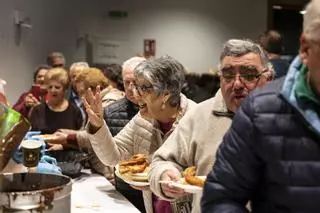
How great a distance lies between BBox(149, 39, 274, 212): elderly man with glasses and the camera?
Answer: 172 centimetres

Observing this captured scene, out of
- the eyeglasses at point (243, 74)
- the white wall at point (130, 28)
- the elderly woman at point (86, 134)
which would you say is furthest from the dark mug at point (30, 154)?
the white wall at point (130, 28)

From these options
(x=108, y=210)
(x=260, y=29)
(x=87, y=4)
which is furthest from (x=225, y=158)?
(x=260, y=29)

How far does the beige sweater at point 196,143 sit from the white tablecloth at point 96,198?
57 centimetres

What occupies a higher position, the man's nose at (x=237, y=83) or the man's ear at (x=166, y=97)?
the man's nose at (x=237, y=83)

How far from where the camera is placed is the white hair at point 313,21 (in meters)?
1.05

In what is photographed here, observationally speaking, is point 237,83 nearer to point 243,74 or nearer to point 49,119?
point 243,74

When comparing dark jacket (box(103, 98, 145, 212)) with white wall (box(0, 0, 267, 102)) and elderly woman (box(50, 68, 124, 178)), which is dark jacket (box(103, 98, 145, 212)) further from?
white wall (box(0, 0, 267, 102))

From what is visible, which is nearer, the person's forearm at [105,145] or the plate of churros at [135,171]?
the plate of churros at [135,171]

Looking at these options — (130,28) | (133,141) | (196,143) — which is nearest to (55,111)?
(133,141)

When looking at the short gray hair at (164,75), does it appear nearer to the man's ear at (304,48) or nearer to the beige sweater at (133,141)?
the beige sweater at (133,141)

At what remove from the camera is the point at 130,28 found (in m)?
6.73

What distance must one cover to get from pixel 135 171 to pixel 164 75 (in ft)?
1.42

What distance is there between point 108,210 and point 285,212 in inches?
50.9

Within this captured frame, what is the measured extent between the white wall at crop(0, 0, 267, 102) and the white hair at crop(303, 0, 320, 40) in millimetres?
5011
